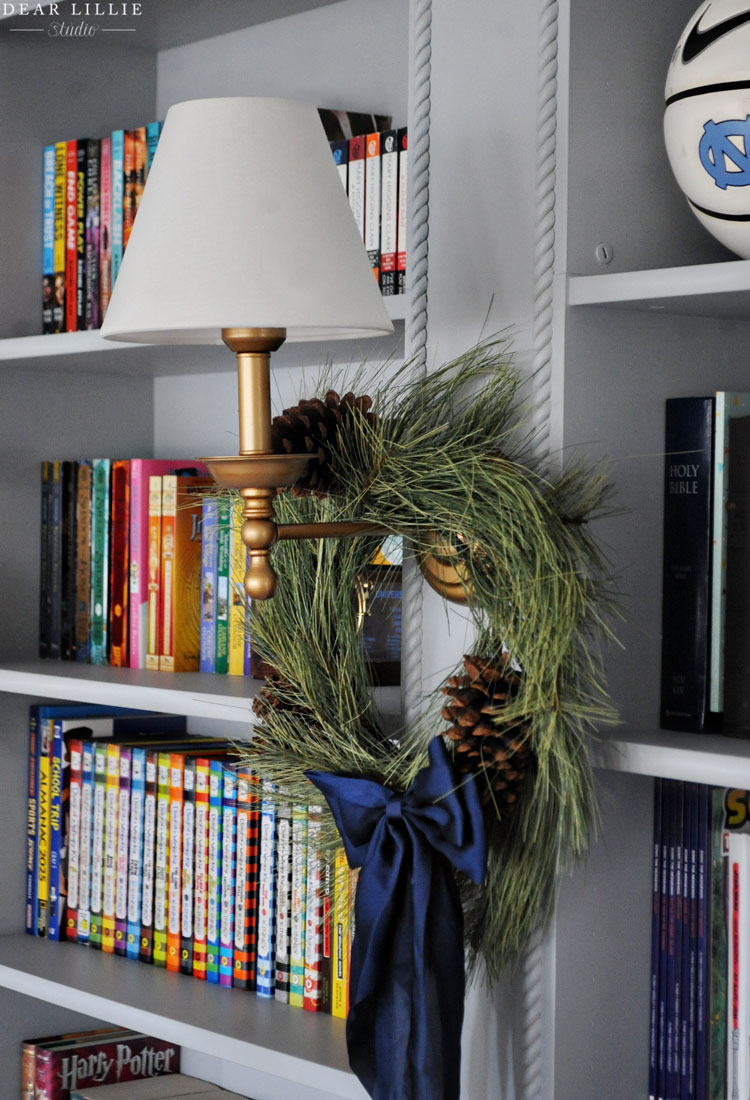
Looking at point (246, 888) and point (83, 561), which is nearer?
point (246, 888)

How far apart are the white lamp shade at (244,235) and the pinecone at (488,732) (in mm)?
262

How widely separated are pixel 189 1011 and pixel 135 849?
0.78 feet

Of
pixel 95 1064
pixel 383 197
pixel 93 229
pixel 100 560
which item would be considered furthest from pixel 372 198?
pixel 95 1064

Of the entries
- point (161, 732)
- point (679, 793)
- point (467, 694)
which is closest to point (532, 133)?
point (467, 694)

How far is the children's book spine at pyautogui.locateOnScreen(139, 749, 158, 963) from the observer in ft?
5.04

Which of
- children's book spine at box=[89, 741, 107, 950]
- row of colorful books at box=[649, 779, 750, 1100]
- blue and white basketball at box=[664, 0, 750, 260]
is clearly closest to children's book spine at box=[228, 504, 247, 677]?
children's book spine at box=[89, 741, 107, 950]

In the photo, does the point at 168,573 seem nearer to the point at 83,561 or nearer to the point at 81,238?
the point at 83,561

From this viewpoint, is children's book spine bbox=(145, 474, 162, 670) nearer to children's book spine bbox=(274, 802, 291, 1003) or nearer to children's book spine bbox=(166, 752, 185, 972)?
children's book spine bbox=(166, 752, 185, 972)

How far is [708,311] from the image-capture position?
1.08 meters

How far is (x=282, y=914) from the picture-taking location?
1417 mm

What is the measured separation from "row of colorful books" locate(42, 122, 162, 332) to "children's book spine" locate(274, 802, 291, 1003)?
25.2 inches

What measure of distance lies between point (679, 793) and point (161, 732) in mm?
771

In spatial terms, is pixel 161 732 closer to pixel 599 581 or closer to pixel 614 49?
pixel 599 581

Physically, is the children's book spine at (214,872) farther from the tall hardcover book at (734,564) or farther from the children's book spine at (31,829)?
the tall hardcover book at (734,564)
